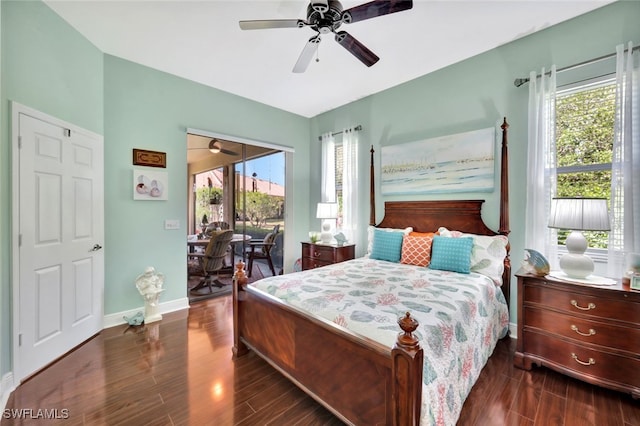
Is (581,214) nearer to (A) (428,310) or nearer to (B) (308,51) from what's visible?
(A) (428,310)

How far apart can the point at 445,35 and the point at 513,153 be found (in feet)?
4.51

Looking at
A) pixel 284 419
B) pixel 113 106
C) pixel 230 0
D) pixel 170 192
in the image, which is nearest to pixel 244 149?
pixel 170 192

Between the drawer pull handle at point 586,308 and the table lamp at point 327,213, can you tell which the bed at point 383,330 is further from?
the table lamp at point 327,213

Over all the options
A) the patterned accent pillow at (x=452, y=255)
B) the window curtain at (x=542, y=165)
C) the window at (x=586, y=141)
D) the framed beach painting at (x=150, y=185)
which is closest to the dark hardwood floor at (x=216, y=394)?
the patterned accent pillow at (x=452, y=255)

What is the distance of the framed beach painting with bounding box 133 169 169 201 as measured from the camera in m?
3.20

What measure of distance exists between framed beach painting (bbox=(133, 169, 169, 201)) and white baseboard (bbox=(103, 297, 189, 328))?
52.7 inches

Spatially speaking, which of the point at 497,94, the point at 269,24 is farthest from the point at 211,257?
the point at 497,94

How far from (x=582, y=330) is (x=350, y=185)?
118 inches

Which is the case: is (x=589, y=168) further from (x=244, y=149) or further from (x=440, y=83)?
(x=244, y=149)

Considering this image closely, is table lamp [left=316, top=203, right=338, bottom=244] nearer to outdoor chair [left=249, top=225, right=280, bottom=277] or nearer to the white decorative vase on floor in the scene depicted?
outdoor chair [left=249, top=225, right=280, bottom=277]

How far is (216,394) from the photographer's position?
1.91 m

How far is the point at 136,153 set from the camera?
319cm

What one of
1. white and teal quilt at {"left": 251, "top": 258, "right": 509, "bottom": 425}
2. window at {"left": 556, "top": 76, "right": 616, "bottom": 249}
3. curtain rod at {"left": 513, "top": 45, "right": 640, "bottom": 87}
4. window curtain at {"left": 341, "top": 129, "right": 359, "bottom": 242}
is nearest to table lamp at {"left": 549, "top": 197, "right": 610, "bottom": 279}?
window at {"left": 556, "top": 76, "right": 616, "bottom": 249}

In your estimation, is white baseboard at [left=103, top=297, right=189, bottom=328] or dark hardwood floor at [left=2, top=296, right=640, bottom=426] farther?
white baseboard at [left=103, top=297, right=189, bottom=328]
